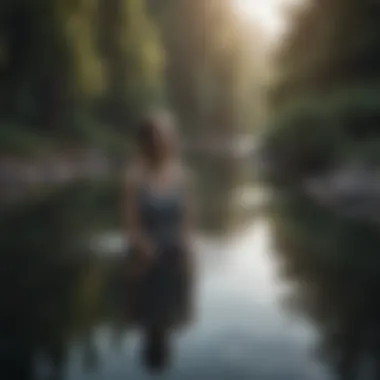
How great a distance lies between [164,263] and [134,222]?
0.15 m

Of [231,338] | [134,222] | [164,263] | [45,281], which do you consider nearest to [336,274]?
[231,338]

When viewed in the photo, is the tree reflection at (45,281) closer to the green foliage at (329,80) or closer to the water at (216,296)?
the water at (216,296)

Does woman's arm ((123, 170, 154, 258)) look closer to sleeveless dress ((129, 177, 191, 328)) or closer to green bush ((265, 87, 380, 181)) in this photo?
sleeveless dress ((129, 177, 191, 328))

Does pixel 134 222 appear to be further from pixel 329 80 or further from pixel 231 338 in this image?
pixel 329 80

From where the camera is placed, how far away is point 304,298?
7.27 feet

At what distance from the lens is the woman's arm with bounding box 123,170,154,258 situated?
2230mm

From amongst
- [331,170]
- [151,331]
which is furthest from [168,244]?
[331,170]

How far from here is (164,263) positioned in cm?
225

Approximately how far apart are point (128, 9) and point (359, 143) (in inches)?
32.8

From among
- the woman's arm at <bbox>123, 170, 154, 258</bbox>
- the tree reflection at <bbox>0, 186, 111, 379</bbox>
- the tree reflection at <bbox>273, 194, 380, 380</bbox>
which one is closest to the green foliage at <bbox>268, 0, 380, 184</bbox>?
the tree reflection at <bbox>273, 194, 380, 380</bbox>

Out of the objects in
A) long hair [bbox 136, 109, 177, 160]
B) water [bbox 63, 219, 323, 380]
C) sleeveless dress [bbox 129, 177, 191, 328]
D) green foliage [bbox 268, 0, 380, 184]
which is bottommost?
water [bbox 63, 219, 323, 380]

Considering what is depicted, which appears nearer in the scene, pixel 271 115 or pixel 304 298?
pixel 304 298

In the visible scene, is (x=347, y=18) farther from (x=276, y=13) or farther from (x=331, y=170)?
(x=331, y=170)

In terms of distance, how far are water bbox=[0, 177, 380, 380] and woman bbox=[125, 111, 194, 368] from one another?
1.9 inches
